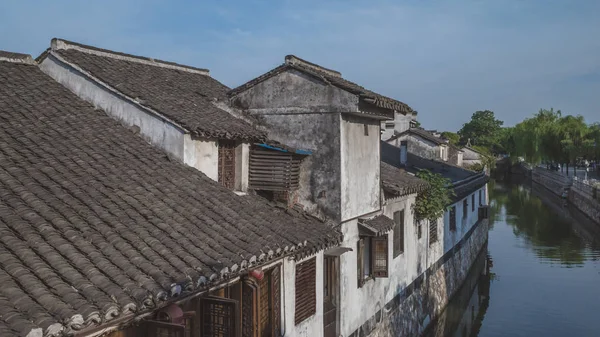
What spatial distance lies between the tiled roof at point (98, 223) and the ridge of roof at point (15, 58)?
0.15 m

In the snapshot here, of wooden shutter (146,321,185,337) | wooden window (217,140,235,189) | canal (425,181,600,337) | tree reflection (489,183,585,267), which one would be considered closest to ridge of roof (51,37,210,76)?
wooden window (217,140,235,189)

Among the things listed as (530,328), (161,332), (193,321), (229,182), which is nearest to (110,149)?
(229,182)

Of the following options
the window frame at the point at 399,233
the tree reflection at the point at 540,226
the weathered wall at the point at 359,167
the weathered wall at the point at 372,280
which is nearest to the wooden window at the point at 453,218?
the weathered wall at the point at 372,280

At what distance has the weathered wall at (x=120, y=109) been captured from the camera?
1052 cm

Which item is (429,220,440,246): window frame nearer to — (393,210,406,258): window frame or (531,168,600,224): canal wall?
(393,210,406,258): window frame

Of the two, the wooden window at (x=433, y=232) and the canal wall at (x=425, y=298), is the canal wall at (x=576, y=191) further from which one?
the wooden window at (x=433, y=232)

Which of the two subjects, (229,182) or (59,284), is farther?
(229,182)

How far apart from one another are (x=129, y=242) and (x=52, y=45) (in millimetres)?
7228

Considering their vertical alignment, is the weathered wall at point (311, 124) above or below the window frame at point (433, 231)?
above

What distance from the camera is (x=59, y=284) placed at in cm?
541

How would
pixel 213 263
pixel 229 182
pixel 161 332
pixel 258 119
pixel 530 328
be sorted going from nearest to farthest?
pixel 161 332
pixel 213 263
pixel 229 182
pixel 258 119
pixel 530 328

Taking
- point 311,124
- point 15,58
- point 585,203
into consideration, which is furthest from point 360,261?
point 585,203

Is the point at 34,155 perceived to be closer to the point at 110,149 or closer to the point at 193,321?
the point at 110,149

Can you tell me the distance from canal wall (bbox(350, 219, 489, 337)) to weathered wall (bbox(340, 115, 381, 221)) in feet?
10.6
